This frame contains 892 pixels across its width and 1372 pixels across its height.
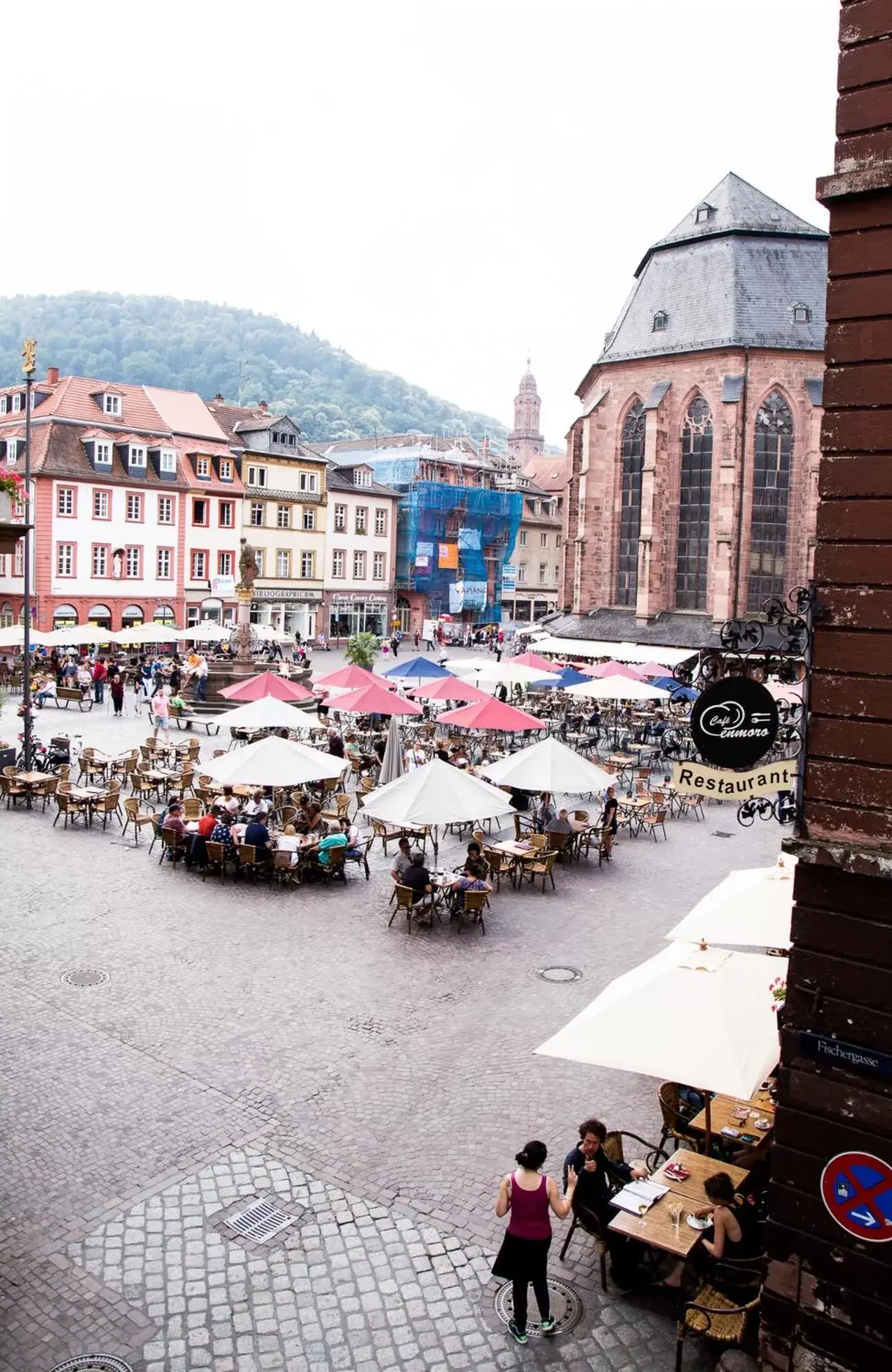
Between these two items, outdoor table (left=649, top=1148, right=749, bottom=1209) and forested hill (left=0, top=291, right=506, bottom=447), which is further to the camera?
forested hill (left=0, top=291, right=506, bottom=447)

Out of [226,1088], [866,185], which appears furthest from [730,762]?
[226,1088]

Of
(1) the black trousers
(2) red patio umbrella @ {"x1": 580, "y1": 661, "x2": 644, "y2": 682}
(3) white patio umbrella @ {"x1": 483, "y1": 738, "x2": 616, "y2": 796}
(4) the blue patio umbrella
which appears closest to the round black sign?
(1) the black trousers

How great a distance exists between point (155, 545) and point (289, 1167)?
4857 cm

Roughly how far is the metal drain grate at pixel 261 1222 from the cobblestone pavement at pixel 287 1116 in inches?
3.9

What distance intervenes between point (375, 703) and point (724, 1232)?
15.9 m

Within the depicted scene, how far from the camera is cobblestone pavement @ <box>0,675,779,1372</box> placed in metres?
6.48

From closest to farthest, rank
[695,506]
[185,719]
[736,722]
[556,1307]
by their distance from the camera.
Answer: [556,1307]
[736,722]
[185,719]
[695,506]

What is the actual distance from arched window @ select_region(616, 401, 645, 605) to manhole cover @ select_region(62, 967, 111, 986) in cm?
3725

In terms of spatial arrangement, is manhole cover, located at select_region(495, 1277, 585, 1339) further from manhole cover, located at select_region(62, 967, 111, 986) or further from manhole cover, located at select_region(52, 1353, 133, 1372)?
manhole cover, located at select_region(62, 967, 111, 986)

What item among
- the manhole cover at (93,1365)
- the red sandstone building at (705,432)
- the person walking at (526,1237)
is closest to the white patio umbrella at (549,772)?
the person walking at (526,1237)

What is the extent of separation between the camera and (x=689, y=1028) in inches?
291

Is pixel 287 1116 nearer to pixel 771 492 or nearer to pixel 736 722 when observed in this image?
pixel 736 722

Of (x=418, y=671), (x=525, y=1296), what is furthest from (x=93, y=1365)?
(x=418, y=671)

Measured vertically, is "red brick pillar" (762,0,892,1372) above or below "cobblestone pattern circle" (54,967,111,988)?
above
